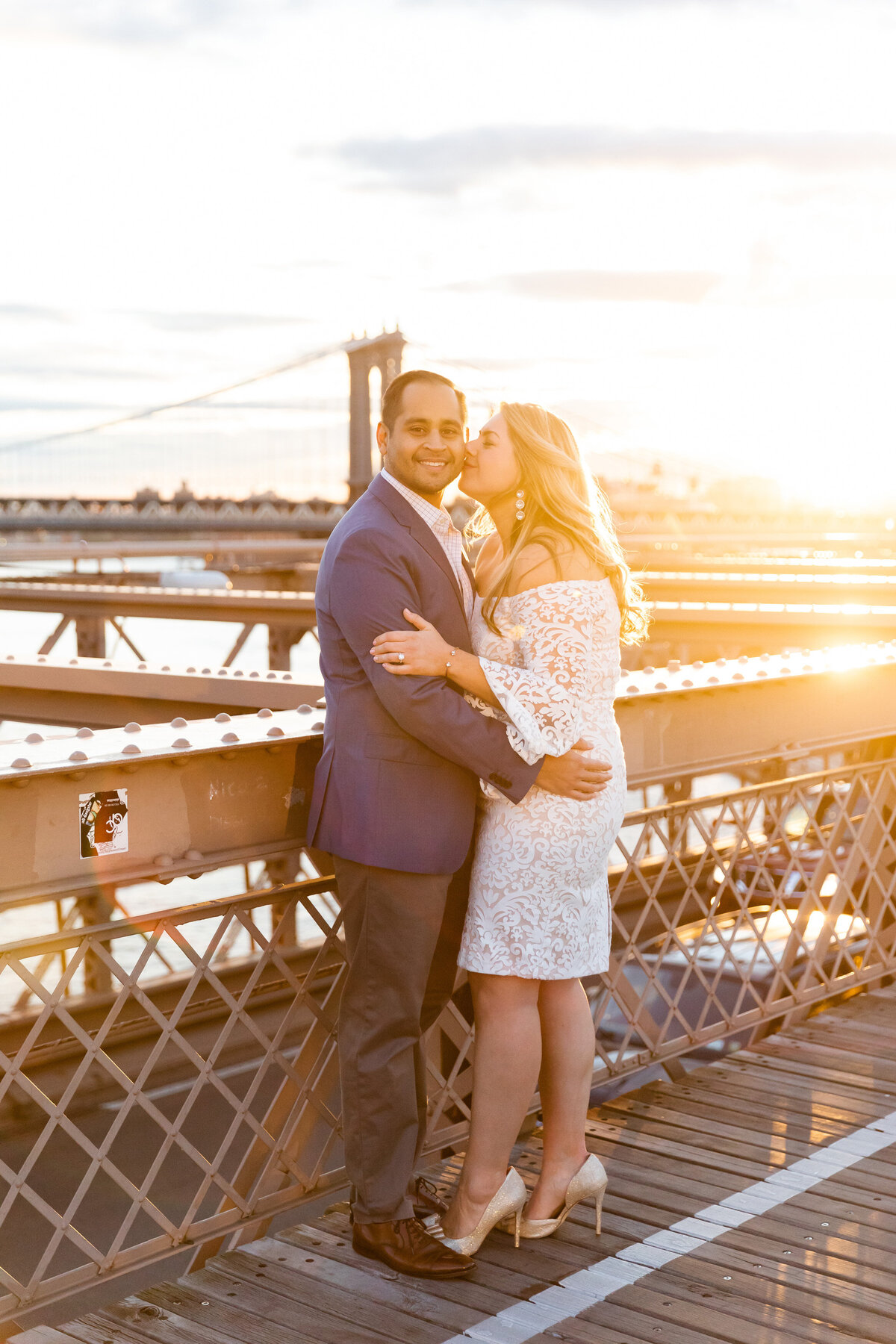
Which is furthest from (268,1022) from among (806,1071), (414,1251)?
(414,1251)

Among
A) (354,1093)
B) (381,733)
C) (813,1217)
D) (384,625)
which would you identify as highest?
(384,625)

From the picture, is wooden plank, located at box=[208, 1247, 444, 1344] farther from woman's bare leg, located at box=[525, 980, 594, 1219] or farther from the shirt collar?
the shirt collar

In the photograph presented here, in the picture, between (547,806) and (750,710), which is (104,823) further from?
(750,710)

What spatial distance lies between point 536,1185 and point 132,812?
1.25 m

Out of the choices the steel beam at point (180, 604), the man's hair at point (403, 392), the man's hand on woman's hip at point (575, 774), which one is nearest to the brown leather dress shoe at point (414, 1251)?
the man's hand on woman's hip at point (575, 774)

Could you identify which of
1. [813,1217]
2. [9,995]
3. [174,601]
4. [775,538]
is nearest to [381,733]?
[813,1217]

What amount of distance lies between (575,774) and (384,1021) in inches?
24.5

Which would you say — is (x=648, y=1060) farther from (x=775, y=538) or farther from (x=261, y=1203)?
(x=775, y=538)

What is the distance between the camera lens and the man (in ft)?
8.44

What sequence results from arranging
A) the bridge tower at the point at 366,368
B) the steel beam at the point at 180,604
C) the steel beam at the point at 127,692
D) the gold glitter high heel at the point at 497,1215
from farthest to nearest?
1. the bridge tower at the point at 366,368
2. the steel beam at the point at 180,604
3. the steel beam at the point at 127,692
4. the gold glitter high heel at the point at 497,1215

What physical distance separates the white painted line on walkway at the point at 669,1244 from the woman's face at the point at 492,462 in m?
1.61

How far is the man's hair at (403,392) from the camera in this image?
2596 mm

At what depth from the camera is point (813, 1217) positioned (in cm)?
302

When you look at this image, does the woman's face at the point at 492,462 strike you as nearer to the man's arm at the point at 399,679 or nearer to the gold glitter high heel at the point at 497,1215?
the man's arm at the point at 399,679
